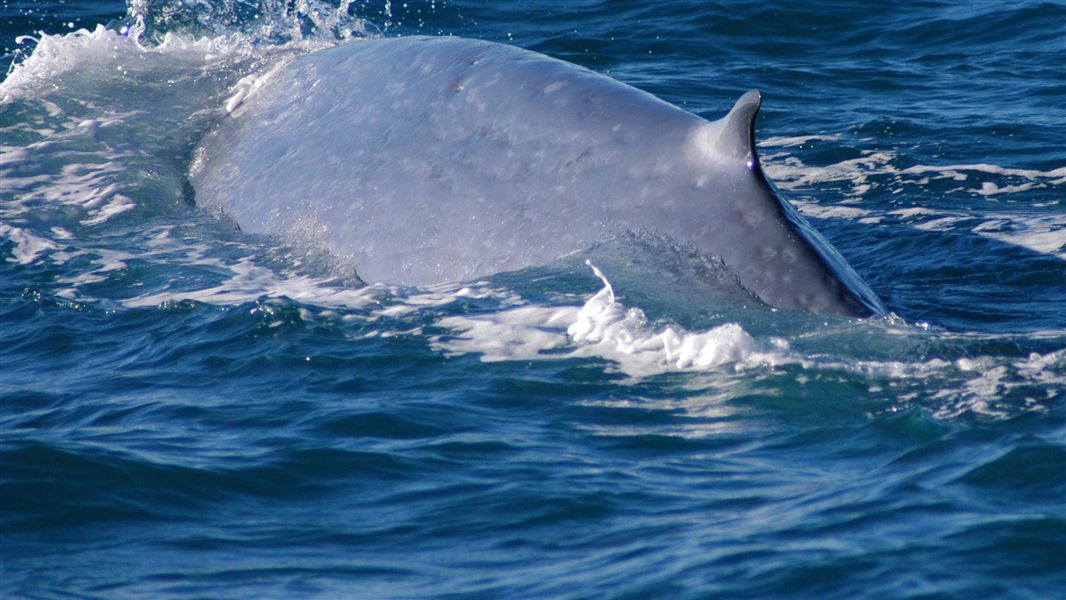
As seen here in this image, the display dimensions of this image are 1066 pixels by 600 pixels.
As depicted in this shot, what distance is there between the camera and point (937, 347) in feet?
20.6

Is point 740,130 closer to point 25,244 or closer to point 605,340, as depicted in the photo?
point 605,340

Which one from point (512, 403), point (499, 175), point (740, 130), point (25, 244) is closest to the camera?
point (512, 403)

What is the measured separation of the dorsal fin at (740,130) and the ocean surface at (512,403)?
53 cm

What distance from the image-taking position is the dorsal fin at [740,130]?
6.20m

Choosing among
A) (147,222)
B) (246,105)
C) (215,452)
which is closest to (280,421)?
(215,452)

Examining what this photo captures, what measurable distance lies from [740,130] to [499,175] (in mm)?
1502

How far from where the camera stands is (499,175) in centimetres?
739

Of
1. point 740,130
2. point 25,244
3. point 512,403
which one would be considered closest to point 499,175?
point 740,130

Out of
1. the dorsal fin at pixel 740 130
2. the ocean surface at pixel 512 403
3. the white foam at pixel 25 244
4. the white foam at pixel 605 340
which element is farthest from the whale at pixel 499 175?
the white foam at pixel 25 244

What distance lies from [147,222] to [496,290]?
3470 millimetres

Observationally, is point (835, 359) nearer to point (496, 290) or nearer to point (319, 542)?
point (496, 290)

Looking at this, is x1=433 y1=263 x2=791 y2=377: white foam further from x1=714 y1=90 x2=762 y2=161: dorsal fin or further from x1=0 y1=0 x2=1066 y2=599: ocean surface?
x1=714 y1=90 x2=762 y2=161: dorsal fin

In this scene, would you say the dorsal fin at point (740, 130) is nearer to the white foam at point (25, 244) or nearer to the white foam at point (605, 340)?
the white foam at point (605, 340)

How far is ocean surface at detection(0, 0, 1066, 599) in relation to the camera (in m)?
4.56
